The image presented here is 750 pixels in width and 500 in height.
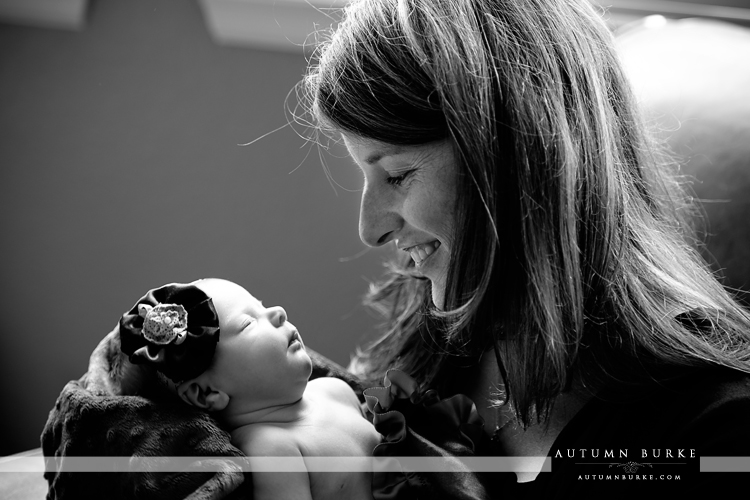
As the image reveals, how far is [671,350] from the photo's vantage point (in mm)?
737

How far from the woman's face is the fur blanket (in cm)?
31

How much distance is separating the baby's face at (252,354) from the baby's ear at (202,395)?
0.01 metres

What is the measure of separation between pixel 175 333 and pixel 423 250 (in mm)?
323

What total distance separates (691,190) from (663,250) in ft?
0.98

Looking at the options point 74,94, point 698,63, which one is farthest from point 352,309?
point 698,63

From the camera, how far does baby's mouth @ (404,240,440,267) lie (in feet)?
2.72

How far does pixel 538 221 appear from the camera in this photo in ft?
2.42

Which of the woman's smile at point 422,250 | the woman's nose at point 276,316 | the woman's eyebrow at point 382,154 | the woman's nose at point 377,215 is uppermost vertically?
the woman's eyebrow at point 382,154

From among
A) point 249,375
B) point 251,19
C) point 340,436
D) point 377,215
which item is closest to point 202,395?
point 249,375

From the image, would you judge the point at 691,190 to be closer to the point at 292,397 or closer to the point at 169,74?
the point at 292,397

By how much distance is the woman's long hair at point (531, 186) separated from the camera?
73cm

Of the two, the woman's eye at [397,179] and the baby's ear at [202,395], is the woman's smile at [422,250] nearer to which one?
the woman's eye at [397,179]

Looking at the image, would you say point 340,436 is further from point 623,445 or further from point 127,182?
point 127,182

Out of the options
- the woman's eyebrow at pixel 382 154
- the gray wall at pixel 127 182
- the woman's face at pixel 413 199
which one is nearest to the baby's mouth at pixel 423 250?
the woman's face at pixel 413 199
